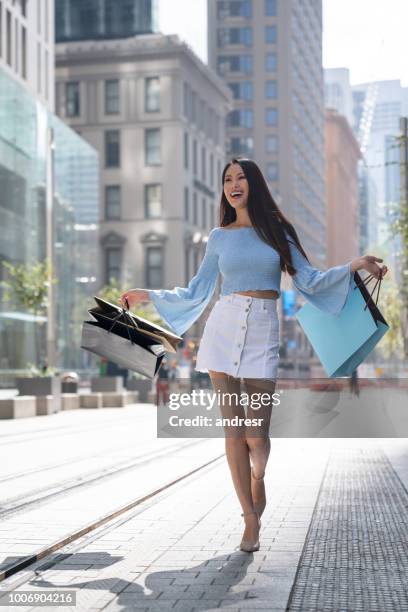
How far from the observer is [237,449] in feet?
20.4

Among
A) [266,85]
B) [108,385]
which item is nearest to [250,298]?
[108,385]

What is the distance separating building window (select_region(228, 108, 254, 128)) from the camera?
122 metres

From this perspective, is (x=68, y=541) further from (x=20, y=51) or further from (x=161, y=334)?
(x=20, y=51)

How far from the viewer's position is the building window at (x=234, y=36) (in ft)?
409

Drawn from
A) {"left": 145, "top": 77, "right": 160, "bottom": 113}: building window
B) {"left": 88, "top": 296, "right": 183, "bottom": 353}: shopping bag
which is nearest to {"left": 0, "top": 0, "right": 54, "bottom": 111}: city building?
{"left": 145, "top": 77, "right": 160, "bottom": 113}: building window

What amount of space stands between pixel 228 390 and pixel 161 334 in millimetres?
727

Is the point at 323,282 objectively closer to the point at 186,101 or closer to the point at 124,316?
the point at 124,316

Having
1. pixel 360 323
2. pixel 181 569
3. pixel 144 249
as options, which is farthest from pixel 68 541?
pixel 144 249

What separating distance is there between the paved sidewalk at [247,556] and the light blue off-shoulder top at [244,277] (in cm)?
132

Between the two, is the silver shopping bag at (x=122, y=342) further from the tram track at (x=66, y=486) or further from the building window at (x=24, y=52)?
the building window at (x=24, y=52)

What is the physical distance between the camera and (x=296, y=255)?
21.1 ft

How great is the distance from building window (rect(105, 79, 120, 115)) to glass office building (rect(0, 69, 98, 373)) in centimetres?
2318

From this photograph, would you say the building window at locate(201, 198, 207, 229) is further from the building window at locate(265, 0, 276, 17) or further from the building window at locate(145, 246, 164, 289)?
the building window at locate(265, 0, 276, 17)

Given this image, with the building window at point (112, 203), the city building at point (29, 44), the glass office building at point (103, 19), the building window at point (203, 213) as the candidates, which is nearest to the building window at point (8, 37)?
the city building at point (29, 44)
